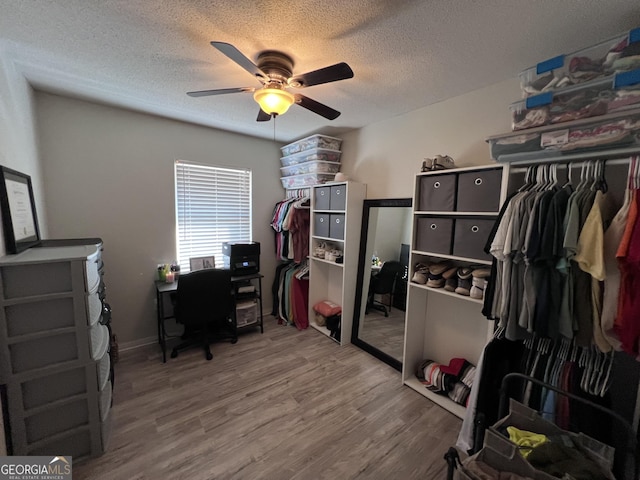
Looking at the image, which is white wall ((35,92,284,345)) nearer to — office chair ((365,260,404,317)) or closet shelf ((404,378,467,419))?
office chair ((365,260,404,317))

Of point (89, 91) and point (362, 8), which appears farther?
point (89, 91)

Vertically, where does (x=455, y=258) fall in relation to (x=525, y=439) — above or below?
above

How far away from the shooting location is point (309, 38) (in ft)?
4.79

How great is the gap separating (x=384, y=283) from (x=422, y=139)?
60.7 inches

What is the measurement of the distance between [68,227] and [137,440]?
2.01 metres

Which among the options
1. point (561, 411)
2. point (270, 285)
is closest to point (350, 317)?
point (270, 285)

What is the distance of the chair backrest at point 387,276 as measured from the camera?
278 cm

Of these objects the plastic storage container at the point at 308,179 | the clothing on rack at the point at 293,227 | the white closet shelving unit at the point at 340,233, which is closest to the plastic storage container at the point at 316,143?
the plastic storage container at the point at 308,179

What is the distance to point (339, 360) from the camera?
271 cm

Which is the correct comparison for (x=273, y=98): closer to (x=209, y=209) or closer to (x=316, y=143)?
(x=316, y=143)

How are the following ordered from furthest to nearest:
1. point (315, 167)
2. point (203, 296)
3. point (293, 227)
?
1. point (293, 227)
2. point (315, 167)
3. point (203, 296)

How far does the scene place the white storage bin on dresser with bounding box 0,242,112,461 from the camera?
137cm

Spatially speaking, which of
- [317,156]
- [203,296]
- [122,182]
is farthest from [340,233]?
[122,182]

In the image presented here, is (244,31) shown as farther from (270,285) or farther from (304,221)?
(270,285)
